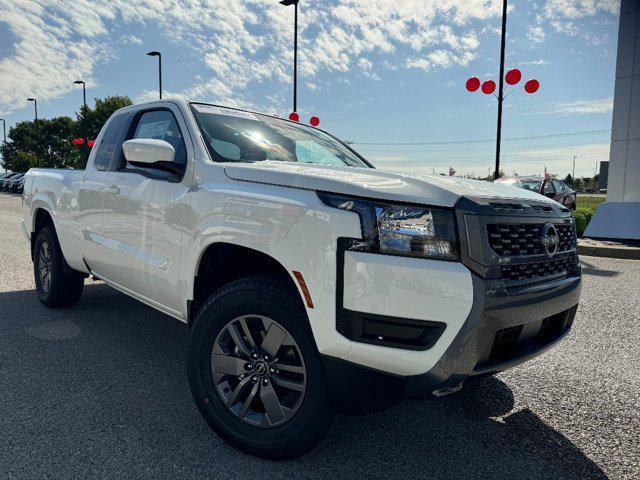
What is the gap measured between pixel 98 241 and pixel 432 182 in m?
2.79

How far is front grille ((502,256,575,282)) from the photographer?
2.14m

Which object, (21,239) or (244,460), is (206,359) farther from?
(21,239)

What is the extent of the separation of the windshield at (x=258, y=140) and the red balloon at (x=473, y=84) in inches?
435

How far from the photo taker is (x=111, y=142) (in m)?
4.11

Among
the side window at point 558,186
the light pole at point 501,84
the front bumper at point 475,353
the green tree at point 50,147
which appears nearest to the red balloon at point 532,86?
the light pole at point 501,84

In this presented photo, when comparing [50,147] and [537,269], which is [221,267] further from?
[50,147]

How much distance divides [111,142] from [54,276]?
5.38ft

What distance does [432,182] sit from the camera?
222 centimetres

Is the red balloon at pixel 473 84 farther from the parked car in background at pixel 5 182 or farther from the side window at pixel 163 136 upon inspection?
→ the parked car in background at pixel 5 182

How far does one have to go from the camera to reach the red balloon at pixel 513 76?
1330 cm

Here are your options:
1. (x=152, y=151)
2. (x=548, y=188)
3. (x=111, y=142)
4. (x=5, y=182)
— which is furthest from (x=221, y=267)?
(x=5, y=182)

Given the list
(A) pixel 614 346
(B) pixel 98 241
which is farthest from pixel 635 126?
(B) pixel 98 241

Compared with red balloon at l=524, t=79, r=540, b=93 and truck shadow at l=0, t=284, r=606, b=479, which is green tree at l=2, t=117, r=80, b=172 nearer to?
red balloon at l=524, t=79, r=540, b=93

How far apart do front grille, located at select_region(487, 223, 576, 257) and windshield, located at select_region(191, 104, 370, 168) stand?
1513 mm
